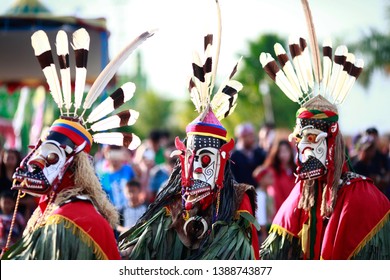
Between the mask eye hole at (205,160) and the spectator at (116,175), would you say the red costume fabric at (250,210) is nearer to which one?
the mask eye hole at (205,160)

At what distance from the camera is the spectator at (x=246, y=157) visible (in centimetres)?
1016

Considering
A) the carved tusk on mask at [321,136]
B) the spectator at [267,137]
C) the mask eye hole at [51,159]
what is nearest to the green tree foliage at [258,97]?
the spectator at [267,137]

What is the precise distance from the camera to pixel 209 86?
6711 mm

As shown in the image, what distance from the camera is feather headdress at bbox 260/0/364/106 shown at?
22.5 ft

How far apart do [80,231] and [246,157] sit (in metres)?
5.09

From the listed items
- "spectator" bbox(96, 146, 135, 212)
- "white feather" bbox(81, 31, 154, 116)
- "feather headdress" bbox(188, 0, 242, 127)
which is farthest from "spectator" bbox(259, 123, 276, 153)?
"white feather" bbox(81, 31, 154, 116)

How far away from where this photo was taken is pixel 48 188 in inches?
222

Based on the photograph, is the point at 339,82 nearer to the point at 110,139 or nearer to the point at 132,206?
the point at 110,139

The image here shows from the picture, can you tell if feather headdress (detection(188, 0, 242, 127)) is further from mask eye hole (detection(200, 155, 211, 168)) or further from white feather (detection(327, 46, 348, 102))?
white feather (detection(327, 46, 348, 102))

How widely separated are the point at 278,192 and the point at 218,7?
11.9ft

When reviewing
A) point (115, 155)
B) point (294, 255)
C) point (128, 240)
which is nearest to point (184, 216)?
point (128, 240)
